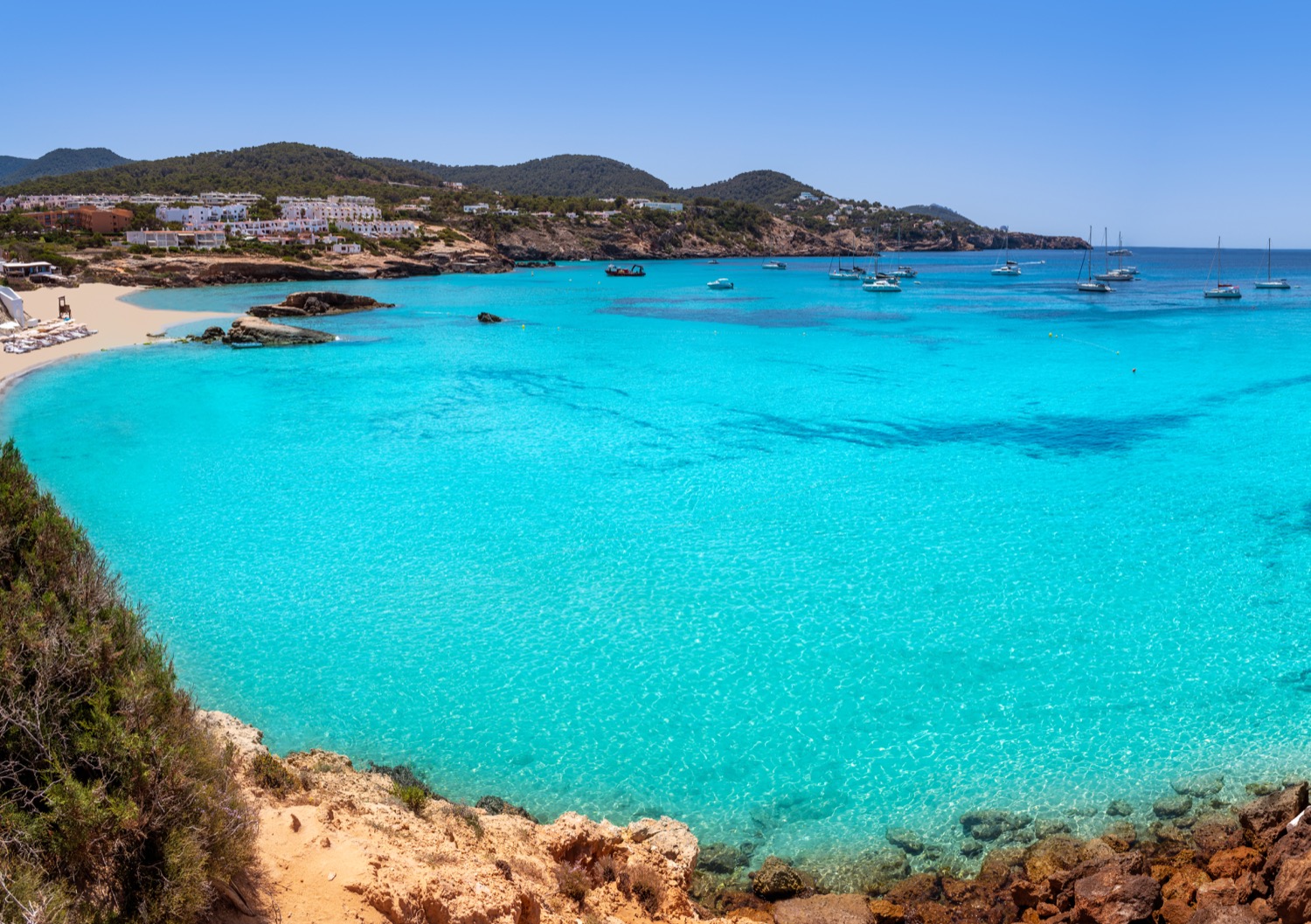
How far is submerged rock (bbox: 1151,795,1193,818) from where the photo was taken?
27.9ft

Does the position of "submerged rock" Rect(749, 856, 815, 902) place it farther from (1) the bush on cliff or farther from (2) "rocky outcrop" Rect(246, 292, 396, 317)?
(2) "rocky outcrop" Rect(246, 292, 396, 317)

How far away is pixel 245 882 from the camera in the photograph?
5074 millimetres

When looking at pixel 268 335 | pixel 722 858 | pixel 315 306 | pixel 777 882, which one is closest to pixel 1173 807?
pixel 777 882

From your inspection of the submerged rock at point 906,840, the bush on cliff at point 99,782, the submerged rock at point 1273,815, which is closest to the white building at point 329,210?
the submerged rock at point 906,840

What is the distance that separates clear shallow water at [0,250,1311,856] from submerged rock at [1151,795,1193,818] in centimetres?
22

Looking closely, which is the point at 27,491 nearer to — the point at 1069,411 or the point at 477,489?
the point at 477,489

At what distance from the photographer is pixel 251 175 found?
15638cm

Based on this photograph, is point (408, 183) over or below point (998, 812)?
over

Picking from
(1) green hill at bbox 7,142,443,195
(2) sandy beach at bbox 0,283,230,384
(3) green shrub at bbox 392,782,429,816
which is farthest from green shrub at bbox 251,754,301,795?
(1) green hill at bbox 7,142,443,195

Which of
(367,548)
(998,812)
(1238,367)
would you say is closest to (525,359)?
(367,548)

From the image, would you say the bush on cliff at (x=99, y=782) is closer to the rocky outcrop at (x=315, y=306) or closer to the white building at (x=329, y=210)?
the rocky outcrop at (x=315, y=306)

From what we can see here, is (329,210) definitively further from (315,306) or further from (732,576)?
(732,576)

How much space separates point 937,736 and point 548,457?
13.7 meters

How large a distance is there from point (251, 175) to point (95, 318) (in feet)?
407
